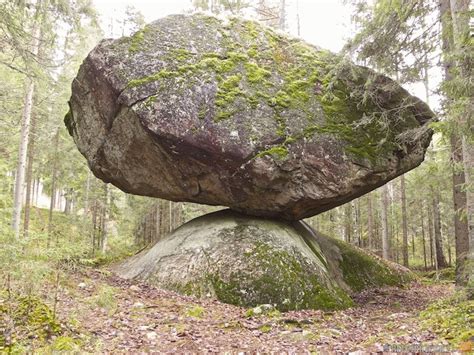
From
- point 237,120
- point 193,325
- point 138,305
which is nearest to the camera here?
point 193,325

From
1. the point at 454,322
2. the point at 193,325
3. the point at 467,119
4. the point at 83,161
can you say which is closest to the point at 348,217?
the point at 83,161

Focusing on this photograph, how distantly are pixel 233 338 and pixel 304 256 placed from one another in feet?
13.3

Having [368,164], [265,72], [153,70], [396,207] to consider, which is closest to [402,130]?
[368,164]

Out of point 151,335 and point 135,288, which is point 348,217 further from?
point 151,335

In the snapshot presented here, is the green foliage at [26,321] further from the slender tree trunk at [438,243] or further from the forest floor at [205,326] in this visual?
the slender tree trunk at [438,243]

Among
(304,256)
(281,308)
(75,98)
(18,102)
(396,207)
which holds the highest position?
(18,102)

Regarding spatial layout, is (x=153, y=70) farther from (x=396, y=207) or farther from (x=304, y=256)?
(x=396, y=207)

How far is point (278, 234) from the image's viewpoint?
920cm

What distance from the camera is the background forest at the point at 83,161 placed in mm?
5762

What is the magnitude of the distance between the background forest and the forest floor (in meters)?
0.49

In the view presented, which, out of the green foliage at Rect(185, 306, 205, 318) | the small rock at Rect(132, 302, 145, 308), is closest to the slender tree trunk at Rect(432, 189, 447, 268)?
the green foliage at Rect(185, 306, 205, 318)

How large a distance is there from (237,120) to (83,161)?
10.9 m

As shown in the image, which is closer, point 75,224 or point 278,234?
point 278,234

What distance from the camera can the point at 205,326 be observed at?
18.7ft
